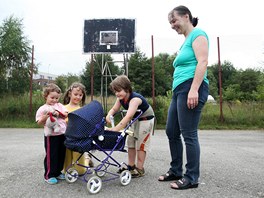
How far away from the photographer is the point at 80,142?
263cm

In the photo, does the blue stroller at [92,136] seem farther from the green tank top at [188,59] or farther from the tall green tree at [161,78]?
the tall green tree at [161,78]

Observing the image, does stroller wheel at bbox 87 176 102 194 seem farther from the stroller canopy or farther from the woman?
the woman

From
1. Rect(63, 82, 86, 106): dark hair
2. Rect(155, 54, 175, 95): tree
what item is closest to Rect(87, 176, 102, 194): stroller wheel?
Rect(63, 82, 86, 106): dark hair

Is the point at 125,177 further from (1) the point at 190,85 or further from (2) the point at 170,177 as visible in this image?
(1) the point at 190,85

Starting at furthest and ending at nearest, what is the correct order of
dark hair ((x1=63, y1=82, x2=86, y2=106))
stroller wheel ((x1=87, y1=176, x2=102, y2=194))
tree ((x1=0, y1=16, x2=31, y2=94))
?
tree ((x1=0, y1=16, x2=31, y2=94)) → dark hair ((x1=63, y1=82, x2=86, y2=106)) → stroller wheel ((x1=87, y1=176, x2=102, y2=194))

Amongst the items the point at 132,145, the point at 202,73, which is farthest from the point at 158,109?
the point at 202,73

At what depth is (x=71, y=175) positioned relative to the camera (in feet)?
9.80

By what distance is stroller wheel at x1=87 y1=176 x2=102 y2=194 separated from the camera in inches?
104

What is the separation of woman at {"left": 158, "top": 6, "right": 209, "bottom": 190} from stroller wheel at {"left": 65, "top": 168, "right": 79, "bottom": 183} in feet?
3.31

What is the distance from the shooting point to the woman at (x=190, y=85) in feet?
8.87

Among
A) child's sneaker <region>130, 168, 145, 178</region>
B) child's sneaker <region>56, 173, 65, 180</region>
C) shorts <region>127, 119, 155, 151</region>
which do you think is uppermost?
shorts <region>127, 119, 155, 151</region>

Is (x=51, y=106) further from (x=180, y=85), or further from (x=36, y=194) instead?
(x=180, y=85)

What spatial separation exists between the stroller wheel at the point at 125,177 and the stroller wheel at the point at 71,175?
49 cm

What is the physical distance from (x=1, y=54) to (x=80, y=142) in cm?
987
